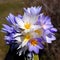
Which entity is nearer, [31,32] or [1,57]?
[31,32]

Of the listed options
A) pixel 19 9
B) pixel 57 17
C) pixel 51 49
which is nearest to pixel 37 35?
pixel 51 49

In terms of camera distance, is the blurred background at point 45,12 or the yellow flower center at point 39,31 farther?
the blurred background at point 45,12

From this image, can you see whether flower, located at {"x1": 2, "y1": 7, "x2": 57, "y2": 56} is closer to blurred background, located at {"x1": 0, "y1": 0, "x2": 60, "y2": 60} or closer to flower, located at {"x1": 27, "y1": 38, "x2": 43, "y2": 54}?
flower, located at {"x1": 27, "y1": 38, "x2": 43, "y2": 54}

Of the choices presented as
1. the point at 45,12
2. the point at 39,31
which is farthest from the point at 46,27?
the point at 45,12

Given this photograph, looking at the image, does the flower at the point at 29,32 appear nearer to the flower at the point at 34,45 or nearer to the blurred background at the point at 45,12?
the flower at the point at 34,45

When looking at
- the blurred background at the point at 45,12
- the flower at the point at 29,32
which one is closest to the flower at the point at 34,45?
the flower at the point at 29,32

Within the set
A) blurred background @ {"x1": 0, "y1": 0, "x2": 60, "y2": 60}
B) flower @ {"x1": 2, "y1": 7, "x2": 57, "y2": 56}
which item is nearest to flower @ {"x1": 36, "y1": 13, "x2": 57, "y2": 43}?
flower @ {"x1": 2, "y1": 7, "x2": 57, "y2": 56}

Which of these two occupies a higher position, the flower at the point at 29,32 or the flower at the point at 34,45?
the flower at the point at 29,32

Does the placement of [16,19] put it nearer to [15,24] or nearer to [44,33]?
[15,24]
